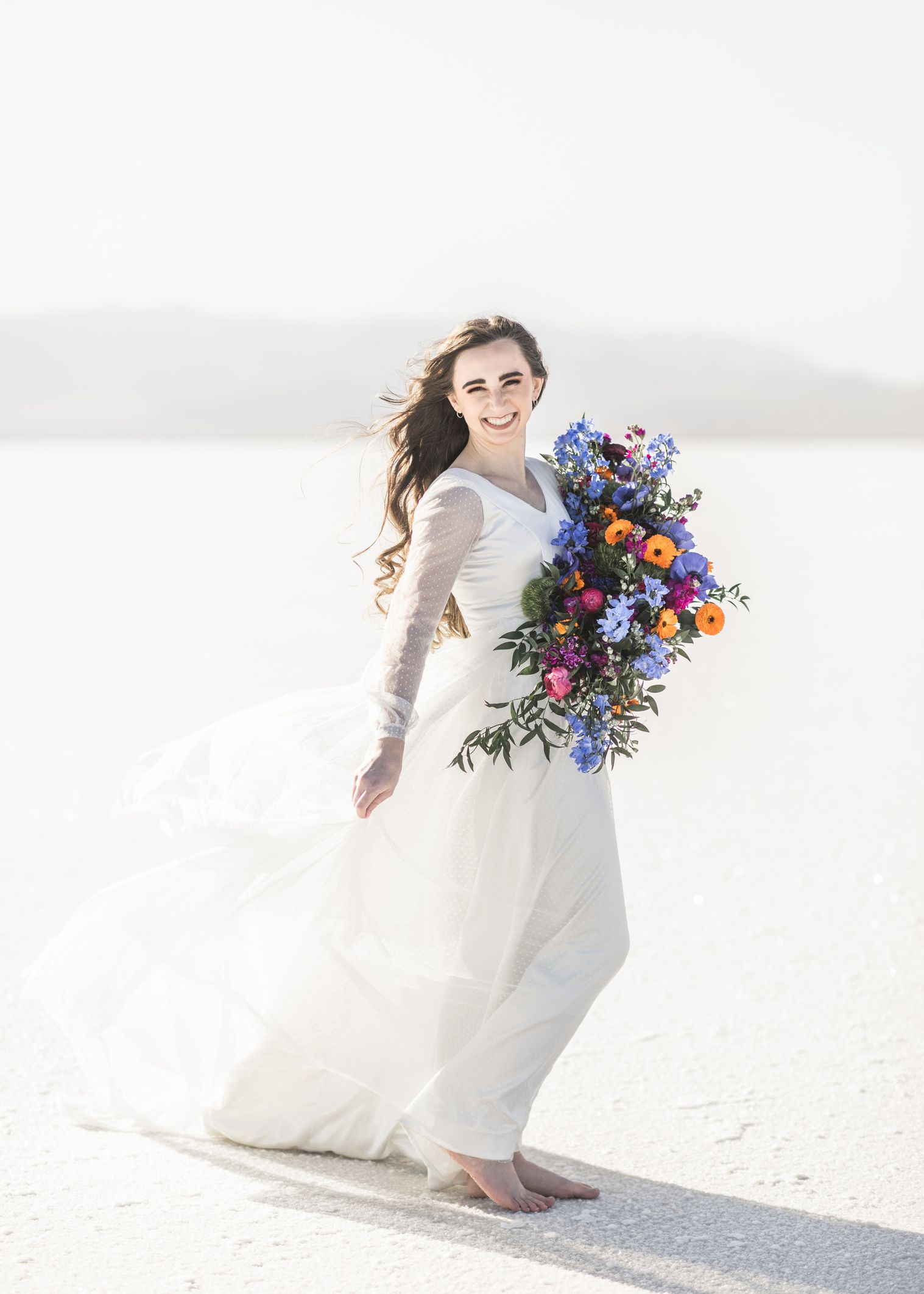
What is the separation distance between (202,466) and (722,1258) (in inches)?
2249

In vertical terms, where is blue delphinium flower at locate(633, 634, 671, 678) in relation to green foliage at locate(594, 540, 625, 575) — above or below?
below

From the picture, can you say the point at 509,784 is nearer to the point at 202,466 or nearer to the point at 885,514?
the point at 885,514

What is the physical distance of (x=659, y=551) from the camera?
3.53 m

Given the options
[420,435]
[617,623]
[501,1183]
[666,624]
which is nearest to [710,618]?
[666,624]

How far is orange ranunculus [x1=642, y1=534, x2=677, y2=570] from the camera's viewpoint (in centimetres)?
352

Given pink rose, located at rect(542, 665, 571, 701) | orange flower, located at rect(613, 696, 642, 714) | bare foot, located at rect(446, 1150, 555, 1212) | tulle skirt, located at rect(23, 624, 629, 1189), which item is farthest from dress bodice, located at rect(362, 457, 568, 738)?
bare foot, located at rect(446, 1150, 555, 1212)

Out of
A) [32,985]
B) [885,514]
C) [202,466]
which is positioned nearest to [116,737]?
[32,985]

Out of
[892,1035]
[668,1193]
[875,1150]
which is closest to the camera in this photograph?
[668,1193]

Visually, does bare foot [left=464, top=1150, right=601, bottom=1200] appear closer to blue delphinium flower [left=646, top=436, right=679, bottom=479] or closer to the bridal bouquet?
the bridal bouquet

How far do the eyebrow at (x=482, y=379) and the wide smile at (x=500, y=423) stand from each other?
9 cm

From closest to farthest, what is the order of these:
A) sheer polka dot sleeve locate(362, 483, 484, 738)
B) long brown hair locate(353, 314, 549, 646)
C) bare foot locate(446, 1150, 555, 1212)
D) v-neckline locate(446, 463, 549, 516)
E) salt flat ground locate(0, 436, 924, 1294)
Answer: salt flat ground locate(0, 436, 924, 1294)
sheer polka dot sleeve locate(362, 483, 484, 738)
bare foot locate(446, 1150, 555, 1212)
v-neckline locate(446, 463, 549, 516)
long brown hair locate(353, 314, 549, 646)

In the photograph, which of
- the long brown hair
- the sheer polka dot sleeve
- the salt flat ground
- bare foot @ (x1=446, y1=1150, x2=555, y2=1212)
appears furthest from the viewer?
the long brown hair

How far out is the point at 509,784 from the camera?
3.61 metres

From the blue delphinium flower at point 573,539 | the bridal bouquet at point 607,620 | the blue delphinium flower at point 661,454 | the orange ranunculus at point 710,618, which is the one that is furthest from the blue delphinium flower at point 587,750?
the blue delphinium flower at point 661,454
